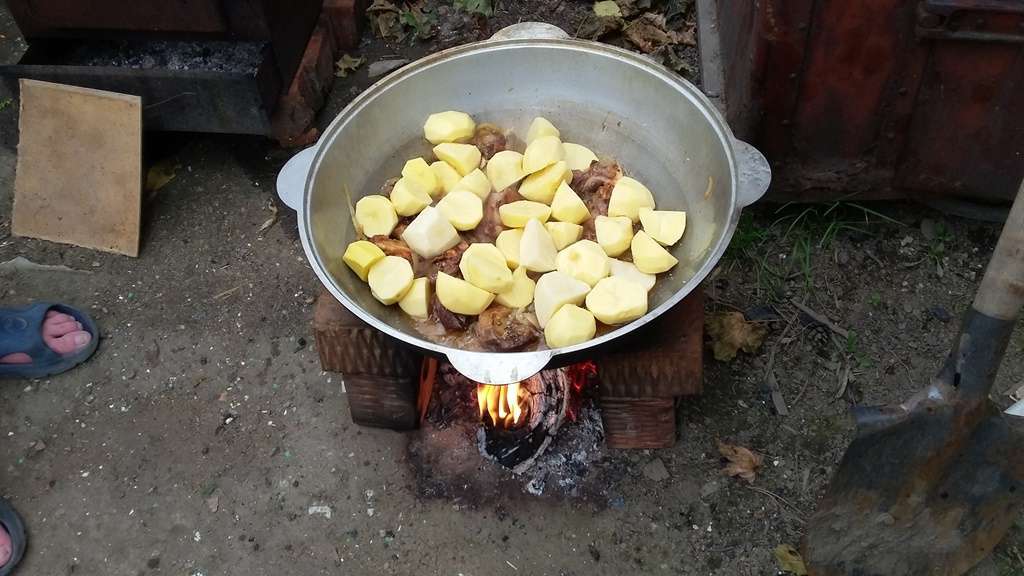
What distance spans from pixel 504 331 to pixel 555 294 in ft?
0.53

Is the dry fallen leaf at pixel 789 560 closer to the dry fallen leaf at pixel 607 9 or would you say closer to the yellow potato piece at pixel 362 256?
the yellow potato piece at pixel 362 256

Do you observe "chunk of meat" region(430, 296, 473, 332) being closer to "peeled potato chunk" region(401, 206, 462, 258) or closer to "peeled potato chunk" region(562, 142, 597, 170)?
"peeled potato chunk" region(401, 206, 462, 258)

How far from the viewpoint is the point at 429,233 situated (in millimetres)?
2213

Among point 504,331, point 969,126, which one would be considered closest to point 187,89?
point 504,331

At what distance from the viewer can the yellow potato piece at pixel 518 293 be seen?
214 centimetres

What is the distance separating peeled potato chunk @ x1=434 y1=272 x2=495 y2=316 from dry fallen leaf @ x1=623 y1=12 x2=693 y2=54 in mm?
2134

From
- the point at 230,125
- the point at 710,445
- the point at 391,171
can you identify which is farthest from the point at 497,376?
the point at 230,125

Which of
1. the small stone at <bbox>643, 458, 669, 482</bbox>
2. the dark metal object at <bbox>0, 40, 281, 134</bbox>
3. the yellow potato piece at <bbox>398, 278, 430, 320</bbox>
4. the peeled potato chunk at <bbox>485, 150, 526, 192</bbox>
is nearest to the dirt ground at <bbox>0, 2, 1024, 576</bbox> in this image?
the small stone at <bbox>643, 458, 669, 482</bbox>

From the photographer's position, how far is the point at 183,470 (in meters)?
2.68

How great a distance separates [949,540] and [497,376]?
1.33 metres

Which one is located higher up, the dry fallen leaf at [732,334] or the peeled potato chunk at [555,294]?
the peeled potato chunk at [555,294]

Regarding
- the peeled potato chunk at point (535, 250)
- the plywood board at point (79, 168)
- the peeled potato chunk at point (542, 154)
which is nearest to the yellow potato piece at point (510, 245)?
the peeled potato chunk at point (535, 250)

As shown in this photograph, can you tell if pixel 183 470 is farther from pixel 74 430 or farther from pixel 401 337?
pixel 401 337

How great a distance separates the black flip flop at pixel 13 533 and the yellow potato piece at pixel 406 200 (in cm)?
158
